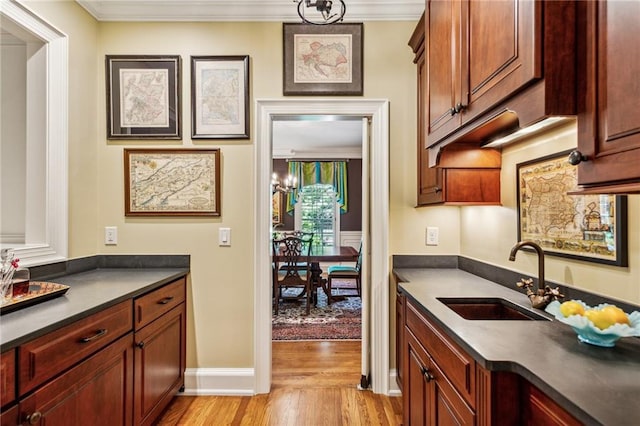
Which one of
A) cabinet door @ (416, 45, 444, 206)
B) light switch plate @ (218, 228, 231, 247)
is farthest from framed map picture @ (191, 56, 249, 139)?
cabinet door @ (416, 45, 444, 206)

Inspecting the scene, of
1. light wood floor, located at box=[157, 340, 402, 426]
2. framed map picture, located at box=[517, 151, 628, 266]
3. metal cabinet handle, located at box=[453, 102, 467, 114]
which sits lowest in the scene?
light wood floor, located at box=[157, 340, 402, 426]

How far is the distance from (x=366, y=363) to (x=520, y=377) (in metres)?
1.69

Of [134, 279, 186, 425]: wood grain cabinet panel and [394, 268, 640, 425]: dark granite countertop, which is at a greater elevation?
[394, 268, 640, 425]: dark granite countertop

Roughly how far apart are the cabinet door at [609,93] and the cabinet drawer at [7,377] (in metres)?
1.68

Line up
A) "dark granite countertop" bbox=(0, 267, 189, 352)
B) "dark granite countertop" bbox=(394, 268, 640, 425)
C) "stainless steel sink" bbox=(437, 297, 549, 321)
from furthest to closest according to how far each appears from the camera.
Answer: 1. "stainless steel sink" bbox=(437, 297, 549, 321)
2. "dark granite countertop" bbox=(0, 267, 189, 352)
3. "dark granite countertop" bbox=(394, 268, 640, 425)

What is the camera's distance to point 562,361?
0.85 m

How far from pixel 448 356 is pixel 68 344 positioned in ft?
4.50

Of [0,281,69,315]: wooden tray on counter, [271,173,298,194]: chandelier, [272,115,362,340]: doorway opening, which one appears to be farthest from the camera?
[272,115,362,340]: doorway opening

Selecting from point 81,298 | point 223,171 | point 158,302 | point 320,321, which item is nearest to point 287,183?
point 320,321

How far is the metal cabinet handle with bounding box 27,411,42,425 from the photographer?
1.06m

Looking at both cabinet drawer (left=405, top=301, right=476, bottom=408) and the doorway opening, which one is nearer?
cabinet drawer (left=405, top=301, right=476, bottom=408)

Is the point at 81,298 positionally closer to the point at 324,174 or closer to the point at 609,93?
the point at 609,93

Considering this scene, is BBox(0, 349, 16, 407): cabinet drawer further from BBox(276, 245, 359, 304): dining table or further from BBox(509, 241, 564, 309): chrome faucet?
BBox(276, 245, 359, 304): dining table

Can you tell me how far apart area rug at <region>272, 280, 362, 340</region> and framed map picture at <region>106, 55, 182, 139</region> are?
7.28 ft
